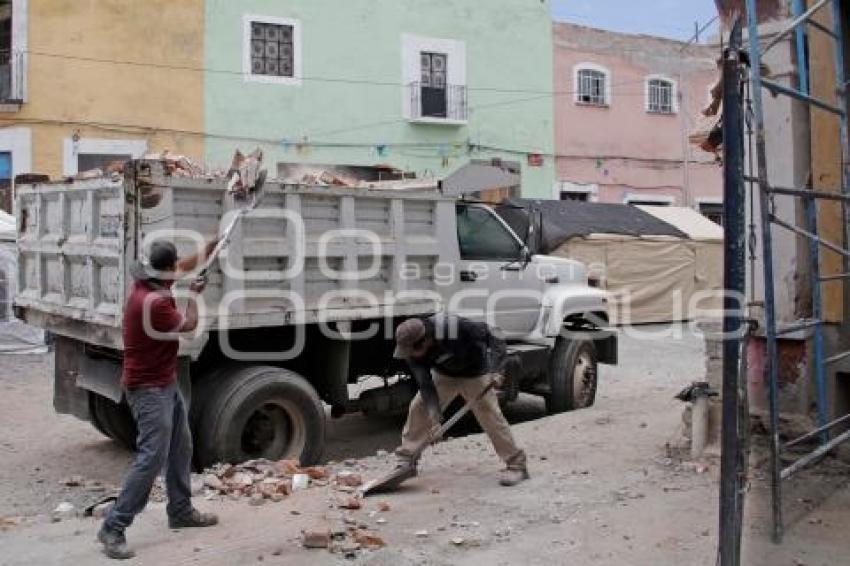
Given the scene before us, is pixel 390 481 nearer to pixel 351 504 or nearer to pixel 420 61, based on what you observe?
pixel 351 504

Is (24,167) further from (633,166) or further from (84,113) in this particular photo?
(633,166)

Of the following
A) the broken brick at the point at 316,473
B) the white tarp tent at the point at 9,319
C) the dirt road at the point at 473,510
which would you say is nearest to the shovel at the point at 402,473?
the dirt road at the point at 473,510

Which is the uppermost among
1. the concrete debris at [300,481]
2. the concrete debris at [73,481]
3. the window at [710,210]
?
the window at [710,210]

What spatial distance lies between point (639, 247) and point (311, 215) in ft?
39.7

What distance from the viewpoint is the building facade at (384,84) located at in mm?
19281

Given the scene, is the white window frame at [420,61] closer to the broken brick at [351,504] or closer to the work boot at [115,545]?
the broken brick at [351,504]

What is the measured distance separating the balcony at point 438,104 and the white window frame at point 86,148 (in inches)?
246

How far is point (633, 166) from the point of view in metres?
24.7

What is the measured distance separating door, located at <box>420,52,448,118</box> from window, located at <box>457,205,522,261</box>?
12757 millimetres

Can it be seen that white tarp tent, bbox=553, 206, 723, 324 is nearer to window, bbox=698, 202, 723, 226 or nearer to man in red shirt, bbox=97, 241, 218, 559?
window, bbox=698, 202, 723, 226

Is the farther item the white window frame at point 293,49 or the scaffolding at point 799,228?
the white window frame at point 293,49

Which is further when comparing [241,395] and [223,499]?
[241,395]

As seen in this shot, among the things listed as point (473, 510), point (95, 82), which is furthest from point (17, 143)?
point (473, 510)

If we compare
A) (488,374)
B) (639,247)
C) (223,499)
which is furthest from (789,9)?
(639,247)
